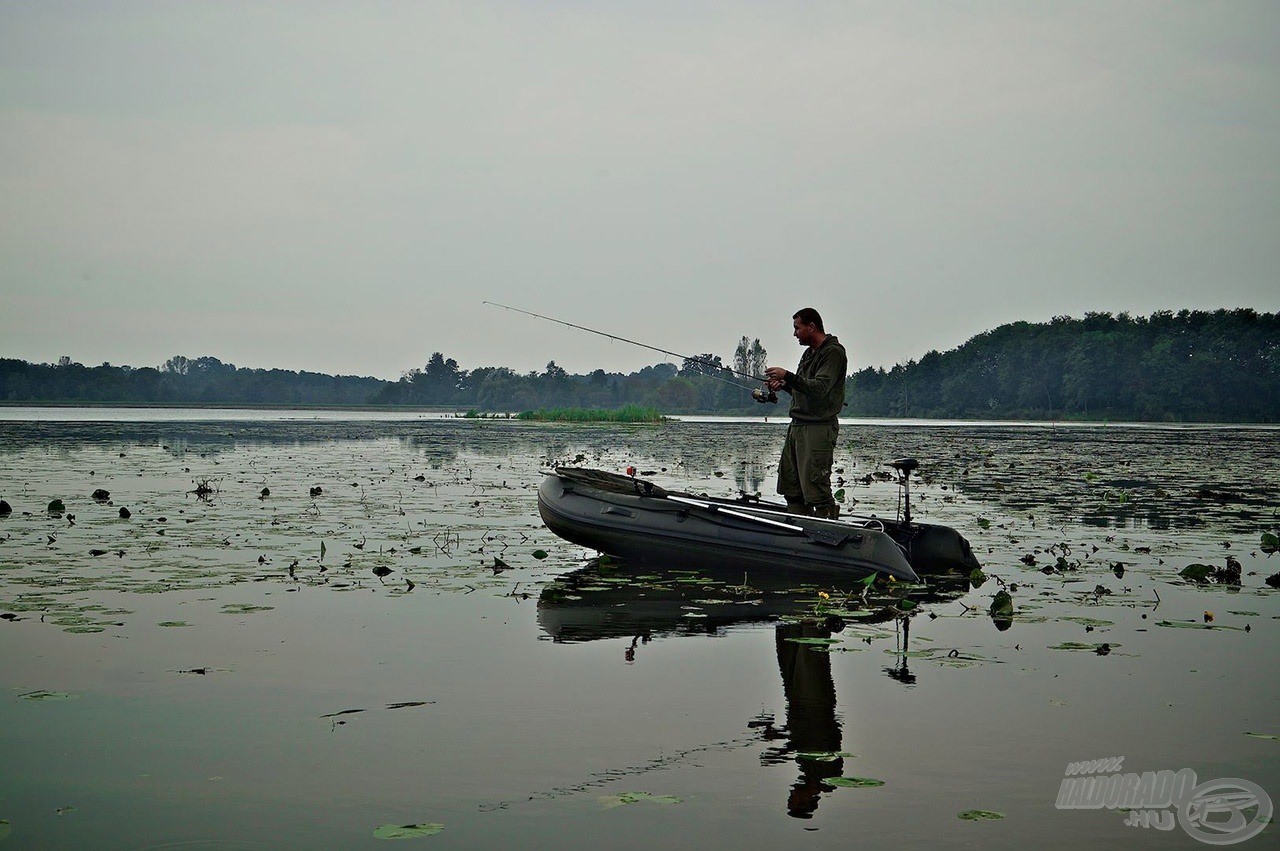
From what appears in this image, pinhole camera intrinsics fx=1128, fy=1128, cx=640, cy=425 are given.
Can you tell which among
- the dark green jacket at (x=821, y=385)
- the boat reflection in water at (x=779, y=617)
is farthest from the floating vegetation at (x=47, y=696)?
the dark green jacket at (x=821, y=385)

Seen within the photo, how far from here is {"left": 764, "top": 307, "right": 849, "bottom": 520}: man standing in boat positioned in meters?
10.3

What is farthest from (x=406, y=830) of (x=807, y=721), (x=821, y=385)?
(x=821, y=385)

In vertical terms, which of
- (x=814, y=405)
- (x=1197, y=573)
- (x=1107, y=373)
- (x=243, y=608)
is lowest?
(x=243, y=608)

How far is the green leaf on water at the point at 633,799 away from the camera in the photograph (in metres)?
4.62

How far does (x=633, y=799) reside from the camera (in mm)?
4652

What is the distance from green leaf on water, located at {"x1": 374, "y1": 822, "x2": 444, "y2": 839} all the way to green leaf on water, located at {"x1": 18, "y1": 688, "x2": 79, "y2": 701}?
2.63m

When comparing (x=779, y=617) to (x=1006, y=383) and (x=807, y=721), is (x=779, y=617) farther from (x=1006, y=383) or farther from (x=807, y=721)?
(x=1006, y=383)

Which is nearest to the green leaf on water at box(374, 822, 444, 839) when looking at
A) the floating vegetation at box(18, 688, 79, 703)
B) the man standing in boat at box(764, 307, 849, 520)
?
the floating vegetation at box(18, 688, 79, 703)

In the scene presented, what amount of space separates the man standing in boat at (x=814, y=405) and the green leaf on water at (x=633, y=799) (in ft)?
19.4

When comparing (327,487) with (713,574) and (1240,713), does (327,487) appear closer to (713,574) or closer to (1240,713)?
(713,574)

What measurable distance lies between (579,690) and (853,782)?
1.99 metres

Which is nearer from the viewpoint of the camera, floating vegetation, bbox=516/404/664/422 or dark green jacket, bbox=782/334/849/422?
dark green jacket, bbox=782/334/849/422

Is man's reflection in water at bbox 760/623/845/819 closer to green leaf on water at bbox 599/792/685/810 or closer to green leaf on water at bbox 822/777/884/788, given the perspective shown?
green leaf on water at bbox 822/777/884/788

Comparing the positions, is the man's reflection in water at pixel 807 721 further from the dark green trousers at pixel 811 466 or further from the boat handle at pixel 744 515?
the dark green trousers at pixel 811 466
